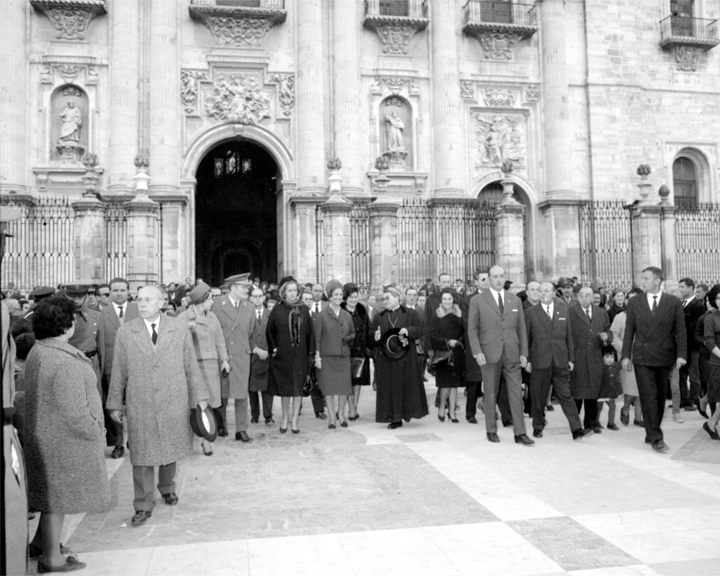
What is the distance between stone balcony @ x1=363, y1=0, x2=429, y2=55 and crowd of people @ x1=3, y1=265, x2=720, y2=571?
14.3 m

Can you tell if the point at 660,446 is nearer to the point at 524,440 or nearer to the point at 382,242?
the point at 524,440

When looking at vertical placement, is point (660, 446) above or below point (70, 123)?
below

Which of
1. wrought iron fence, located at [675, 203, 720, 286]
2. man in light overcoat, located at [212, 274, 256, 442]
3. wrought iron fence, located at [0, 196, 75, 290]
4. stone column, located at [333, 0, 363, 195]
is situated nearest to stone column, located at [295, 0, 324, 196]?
stone column, located at [333, 0, 363, 195]

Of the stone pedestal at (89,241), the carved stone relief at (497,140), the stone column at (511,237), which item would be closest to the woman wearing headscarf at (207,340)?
the stone pedestal at (89,241)

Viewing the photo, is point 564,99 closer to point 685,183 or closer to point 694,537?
point 685,183

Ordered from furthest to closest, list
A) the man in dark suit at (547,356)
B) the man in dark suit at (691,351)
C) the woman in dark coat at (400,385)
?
the man in dark suit at (691,351) → the woman in dark coat at (400,385) → the man in dark suit at (547,356)

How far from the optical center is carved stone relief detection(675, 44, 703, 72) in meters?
25.4

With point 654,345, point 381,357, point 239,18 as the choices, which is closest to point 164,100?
point 239,18

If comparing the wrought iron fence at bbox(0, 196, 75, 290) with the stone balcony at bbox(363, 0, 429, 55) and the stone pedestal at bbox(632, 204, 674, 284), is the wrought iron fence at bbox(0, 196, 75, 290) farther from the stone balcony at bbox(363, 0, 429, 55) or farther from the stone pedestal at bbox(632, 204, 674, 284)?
the stone pedestal at bbox(632, 204, 674, 284)

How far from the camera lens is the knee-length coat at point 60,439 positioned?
460 cm

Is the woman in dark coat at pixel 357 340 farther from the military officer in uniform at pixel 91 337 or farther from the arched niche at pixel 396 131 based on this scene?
the arched niche at pixel 396 131

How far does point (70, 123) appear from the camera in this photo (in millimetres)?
21109

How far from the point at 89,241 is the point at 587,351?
1264 cm

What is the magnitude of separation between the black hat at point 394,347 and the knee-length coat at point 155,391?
3.82 meters
